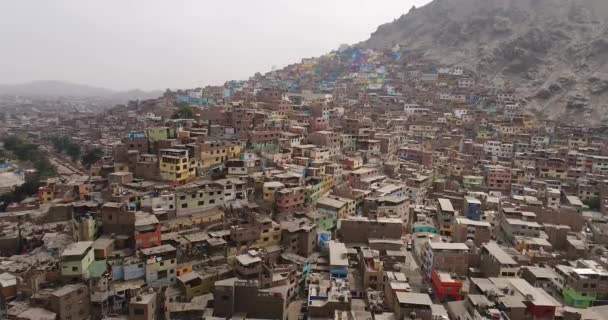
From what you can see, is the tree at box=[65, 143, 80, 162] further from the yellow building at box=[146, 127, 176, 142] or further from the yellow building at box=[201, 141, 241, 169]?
the yellow building at box=[201, 141, 241, 169]

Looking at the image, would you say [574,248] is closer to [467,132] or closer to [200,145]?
[200,145]

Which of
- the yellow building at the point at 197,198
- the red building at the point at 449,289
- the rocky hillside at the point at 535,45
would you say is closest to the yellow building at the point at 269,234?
the yellow building at the point at 197,198

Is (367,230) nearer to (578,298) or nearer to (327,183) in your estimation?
(327,183)

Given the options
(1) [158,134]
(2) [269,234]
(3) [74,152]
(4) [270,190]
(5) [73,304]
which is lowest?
(5) [73,304]

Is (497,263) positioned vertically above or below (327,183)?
below

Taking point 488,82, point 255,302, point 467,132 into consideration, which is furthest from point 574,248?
point 488,82

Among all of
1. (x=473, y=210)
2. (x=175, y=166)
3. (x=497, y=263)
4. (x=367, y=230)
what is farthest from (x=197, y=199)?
(x=473, y=210)
